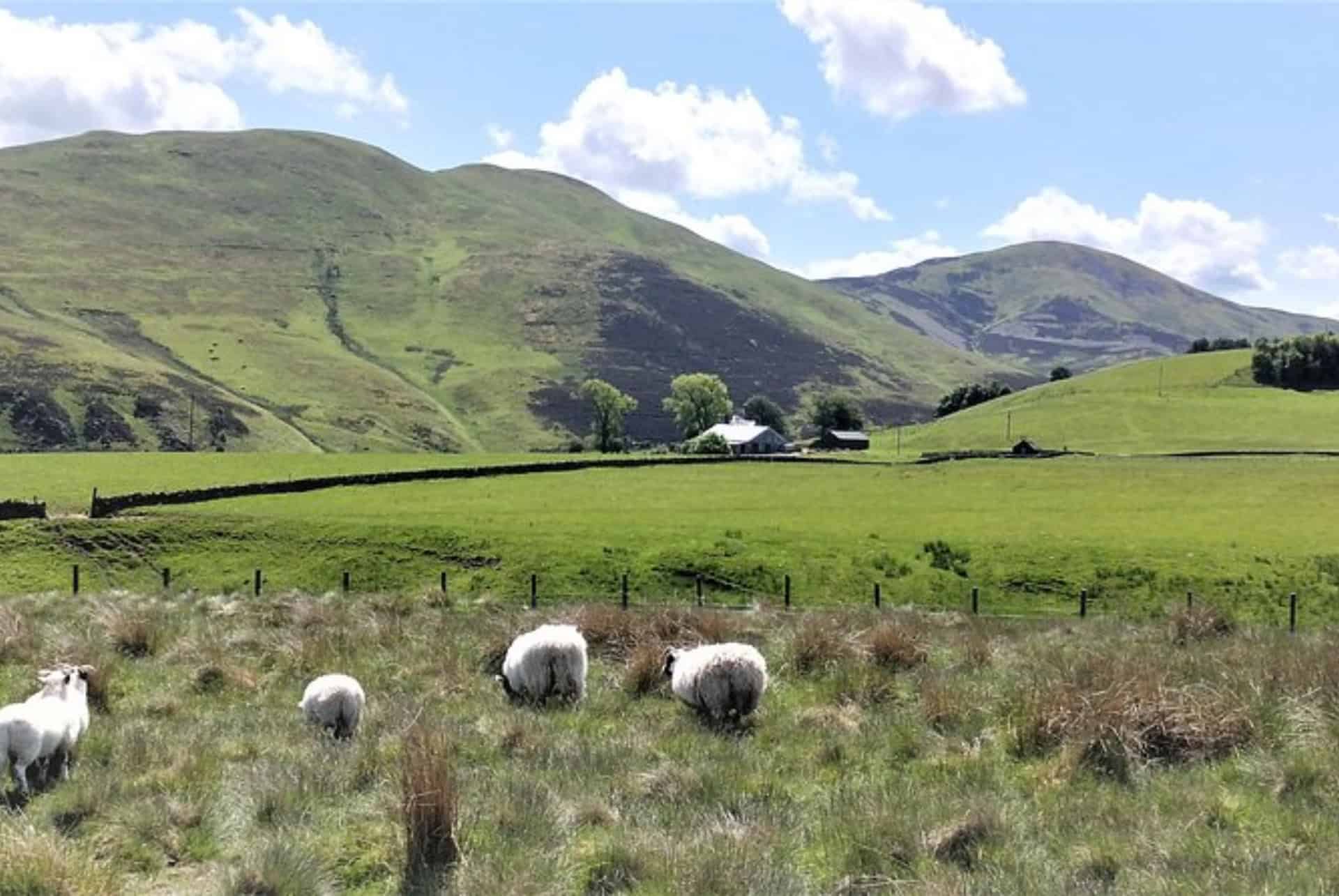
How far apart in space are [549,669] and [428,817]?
6843 mm

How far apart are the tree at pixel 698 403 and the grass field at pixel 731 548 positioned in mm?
107925

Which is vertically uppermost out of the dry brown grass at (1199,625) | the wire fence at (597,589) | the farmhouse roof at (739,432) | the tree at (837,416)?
the tree at (837,416)

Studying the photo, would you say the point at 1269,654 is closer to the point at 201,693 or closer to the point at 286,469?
the point at 201,693

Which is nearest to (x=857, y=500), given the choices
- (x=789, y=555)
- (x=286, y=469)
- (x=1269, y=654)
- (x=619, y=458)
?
(x=789, y=555)

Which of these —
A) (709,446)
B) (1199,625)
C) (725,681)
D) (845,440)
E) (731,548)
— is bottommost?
(731,548)

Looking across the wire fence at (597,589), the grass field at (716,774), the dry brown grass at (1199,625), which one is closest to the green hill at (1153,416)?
the wire fence at (597,589)

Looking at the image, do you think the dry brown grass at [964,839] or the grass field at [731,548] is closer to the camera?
the dry brown grass at [964,839]

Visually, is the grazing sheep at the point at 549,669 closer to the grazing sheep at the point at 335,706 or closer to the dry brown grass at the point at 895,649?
the grazing sheep at the point at 335,706

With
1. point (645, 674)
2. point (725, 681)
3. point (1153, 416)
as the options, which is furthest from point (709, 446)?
point (725, 681)

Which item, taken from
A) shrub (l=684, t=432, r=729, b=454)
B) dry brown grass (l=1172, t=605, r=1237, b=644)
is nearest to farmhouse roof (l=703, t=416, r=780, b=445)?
shrub (l=684, t=432, r=729, b=454)

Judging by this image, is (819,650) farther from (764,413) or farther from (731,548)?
(764,413)

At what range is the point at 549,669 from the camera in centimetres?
1518

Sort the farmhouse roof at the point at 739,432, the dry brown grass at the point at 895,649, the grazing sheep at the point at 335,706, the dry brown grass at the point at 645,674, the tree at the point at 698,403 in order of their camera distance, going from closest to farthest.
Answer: the grazing sheep at the point at 335,706
the dry brown grass at the point at 645,674
the dry brown grass at the point at 895,649
the farmhouse roof at the point at 739,432
the tree at the point at 698,403

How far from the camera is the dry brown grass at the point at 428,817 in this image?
8039 mm
